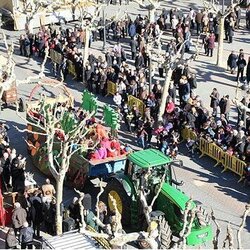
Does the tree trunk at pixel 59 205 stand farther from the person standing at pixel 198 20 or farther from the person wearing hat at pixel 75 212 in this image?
the person standing at pixel 198 20

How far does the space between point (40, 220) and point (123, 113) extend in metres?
8.60

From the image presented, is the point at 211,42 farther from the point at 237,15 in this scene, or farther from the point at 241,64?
the point at 237,15

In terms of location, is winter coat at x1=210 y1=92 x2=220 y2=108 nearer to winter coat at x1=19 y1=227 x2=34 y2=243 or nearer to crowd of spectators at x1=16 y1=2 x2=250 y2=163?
crowd of spectators at x1=16 y1=2 x2=250 y2=163

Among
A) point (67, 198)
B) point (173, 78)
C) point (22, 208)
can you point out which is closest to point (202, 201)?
point (67, 198)

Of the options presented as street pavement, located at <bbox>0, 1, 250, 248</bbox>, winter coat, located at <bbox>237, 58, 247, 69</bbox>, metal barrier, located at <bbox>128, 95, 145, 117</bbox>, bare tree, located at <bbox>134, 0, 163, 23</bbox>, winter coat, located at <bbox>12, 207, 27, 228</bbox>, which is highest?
bare tree, located at <bbox>134, 0, 163, 23</bbox>

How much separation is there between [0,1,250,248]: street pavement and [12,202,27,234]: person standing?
285 cm

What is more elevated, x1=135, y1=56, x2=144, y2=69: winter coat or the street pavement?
x1=135, y1=56, x2=144, y2=69: winter coat

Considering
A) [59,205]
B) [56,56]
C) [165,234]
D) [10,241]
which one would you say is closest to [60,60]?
[56,56]

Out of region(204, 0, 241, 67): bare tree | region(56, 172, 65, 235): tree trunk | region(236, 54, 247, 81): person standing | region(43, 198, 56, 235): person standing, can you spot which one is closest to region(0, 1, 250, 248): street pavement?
region(204, 0, 241, 67): bare tree

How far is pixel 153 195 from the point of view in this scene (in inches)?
770

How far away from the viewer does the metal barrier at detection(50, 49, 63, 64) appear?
111ft

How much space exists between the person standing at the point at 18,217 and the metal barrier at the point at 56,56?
1478cm

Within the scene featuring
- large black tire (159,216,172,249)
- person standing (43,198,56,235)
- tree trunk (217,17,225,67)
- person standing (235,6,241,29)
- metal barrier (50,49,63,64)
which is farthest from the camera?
person standing (235,6,241,29)

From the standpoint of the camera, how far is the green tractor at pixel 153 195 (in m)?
18.8
